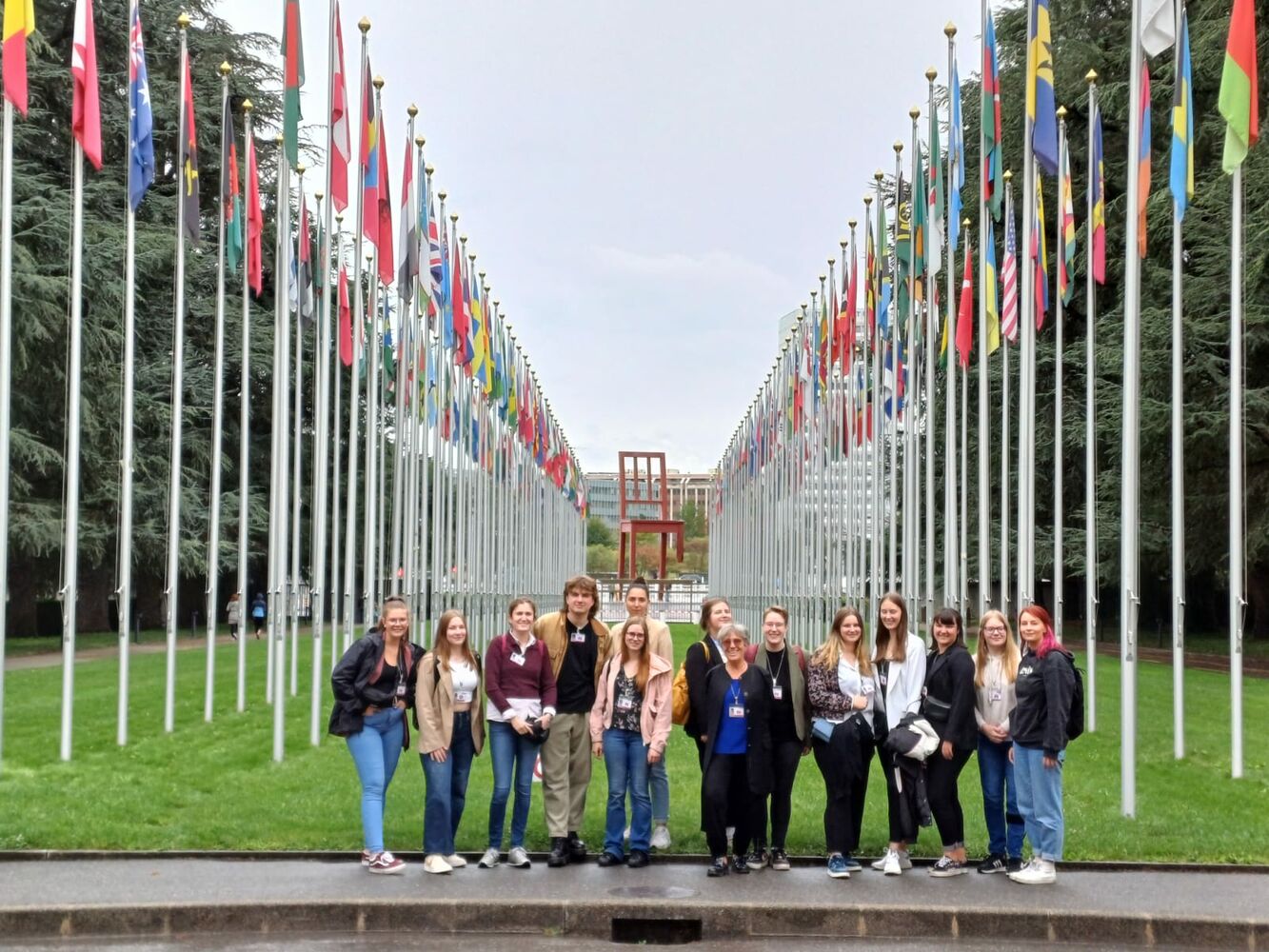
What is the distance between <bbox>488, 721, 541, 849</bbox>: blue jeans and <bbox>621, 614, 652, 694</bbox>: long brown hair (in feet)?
2.79

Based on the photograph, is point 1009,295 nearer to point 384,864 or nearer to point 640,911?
point 384,864

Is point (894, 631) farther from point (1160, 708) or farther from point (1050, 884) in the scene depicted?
point (1160, 708)

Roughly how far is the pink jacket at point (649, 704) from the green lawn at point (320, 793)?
1270 mm

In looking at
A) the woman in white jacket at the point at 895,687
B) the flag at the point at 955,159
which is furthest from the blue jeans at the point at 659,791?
the flag at the point at 955,159

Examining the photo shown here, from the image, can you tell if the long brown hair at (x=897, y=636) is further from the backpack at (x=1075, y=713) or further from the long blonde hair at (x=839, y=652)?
the backpack at (x=1075, y=713)

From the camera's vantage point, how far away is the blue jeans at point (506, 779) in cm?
1097

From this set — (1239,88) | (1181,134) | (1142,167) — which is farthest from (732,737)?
(1239,88)

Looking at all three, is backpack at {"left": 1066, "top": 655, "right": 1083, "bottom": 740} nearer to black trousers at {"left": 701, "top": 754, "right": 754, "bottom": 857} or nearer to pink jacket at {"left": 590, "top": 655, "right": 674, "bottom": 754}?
black trousers at {"left": 701, "top": 754, "right": 754, "bottom": 857}

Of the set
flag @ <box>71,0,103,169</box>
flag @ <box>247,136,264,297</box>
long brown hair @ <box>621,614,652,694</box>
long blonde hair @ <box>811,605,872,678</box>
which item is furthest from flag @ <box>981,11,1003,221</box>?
long brown hair @ <box>621,614,652,694</box>

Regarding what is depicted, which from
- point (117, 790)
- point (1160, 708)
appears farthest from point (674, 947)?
point (1160, 708)

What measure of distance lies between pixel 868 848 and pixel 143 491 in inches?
1226

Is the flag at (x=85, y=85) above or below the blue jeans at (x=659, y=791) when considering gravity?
above

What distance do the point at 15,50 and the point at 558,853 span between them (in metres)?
9.79

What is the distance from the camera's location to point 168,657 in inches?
769
